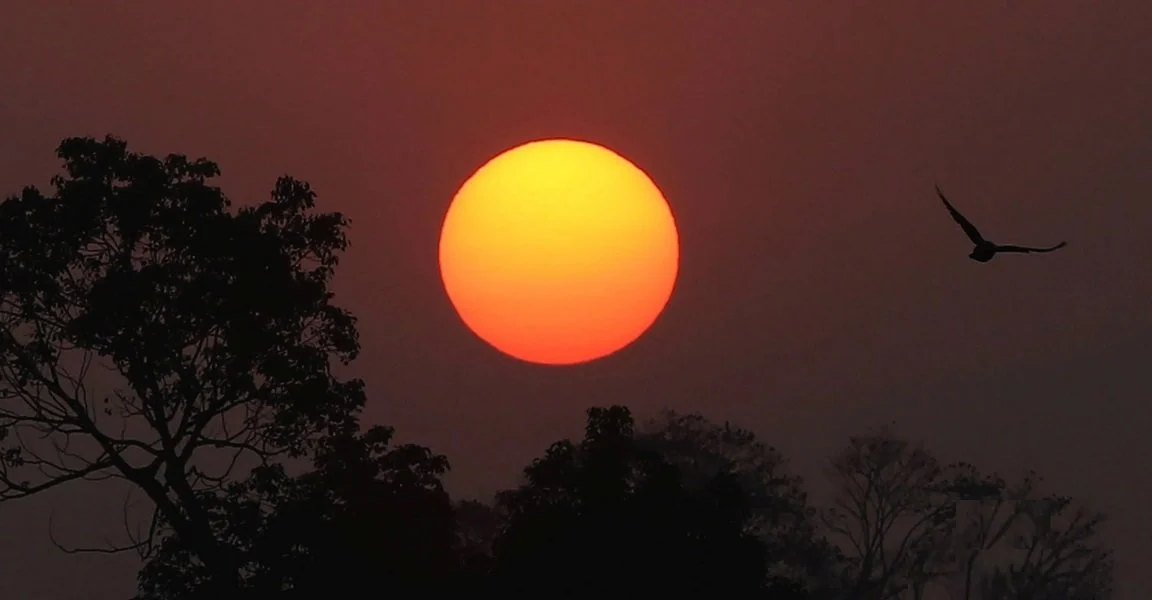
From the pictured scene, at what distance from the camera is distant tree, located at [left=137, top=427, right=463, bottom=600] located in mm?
34188

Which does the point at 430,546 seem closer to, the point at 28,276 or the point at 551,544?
the point at 551,544

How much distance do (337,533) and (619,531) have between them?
189 inches

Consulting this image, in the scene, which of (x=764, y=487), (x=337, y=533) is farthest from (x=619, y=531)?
(x=764, y=487)

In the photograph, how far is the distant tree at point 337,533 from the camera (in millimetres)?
34188

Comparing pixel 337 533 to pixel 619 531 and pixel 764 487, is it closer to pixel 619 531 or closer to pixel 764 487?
pixel 619 531

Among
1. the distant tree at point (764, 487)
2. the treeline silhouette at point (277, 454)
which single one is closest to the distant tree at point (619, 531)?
the treeline silhouette at point (277, 454)

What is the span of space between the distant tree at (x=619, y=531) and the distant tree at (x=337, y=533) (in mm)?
1387

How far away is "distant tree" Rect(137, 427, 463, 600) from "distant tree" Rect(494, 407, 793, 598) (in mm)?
1387

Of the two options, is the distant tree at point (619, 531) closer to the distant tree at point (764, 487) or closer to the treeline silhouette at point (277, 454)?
the treeline silhouette at point (277, 454)

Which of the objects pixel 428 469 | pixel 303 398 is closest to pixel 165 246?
pixel 303 398

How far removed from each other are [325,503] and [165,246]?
6.95 m

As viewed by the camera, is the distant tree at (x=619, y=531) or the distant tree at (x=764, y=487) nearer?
the distant tree at (x=619, y=531)

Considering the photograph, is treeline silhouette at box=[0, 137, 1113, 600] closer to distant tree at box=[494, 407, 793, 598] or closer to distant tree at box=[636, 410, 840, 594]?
distant tree at box=[494, 407, 793, 598]

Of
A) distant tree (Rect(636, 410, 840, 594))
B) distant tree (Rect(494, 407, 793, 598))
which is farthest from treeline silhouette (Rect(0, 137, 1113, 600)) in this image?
distant tree (Rect(636, 410, 840, 594))
